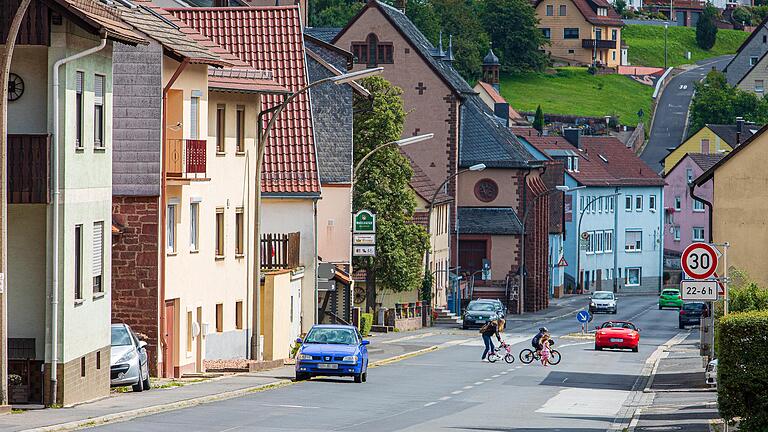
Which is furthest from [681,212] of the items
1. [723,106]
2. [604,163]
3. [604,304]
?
[604,304]

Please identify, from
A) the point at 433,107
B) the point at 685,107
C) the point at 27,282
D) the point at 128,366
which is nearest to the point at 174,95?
the point at 128,366

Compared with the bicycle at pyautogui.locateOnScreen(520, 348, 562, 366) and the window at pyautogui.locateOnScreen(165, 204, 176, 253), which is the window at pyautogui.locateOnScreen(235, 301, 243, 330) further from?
the bicycle at pyautogui.locateOnScreen(520, 348, 562, 366)

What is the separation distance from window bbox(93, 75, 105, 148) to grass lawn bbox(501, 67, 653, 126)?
147 m

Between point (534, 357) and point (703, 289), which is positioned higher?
point (703, 289)

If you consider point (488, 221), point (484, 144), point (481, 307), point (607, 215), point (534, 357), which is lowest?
point (534, 357)

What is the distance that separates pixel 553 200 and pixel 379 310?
1875 inches

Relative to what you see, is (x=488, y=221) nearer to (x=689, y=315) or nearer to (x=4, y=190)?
(x=689, y=315)

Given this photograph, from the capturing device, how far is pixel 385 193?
7044cm

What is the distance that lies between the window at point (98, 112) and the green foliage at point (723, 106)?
474ft

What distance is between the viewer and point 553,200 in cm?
11525

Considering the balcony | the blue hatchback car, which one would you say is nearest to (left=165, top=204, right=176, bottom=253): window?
the blue hatchback car

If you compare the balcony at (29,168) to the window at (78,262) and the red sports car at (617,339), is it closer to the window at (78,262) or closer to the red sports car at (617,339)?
the window at (78,262)

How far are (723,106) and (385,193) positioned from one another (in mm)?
107499

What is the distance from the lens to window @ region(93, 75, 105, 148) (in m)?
29.0
